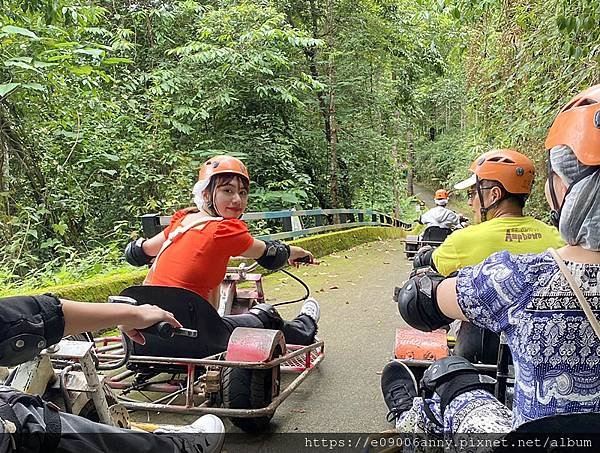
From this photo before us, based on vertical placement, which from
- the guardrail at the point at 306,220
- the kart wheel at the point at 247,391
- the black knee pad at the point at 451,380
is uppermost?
the black knee pad at the point at 451,380

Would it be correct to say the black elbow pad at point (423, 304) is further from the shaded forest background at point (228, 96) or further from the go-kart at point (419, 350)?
the shaded forest background at point (228, 96)

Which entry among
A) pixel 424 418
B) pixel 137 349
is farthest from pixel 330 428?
pixel 137 349

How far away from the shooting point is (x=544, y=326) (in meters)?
1.63

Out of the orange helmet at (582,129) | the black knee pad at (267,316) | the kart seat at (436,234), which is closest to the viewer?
the orange helmet at (582,129)

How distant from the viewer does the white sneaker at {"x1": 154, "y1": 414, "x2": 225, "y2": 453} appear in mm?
2184

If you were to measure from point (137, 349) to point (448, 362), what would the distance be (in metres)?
1.77

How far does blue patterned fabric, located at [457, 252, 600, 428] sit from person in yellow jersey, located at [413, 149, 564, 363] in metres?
1.13

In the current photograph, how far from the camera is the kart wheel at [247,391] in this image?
298 centimetres

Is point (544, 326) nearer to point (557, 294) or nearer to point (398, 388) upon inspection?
point (557, 294)

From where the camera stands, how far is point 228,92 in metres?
10.3

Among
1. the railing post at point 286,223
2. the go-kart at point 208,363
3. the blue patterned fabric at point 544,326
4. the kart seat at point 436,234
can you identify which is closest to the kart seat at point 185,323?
the go-kart at point 208,363

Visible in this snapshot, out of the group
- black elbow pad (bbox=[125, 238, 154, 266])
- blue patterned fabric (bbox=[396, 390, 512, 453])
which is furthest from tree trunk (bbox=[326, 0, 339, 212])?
blue patterned fabric (bbox=[396, 390, 512, 453])

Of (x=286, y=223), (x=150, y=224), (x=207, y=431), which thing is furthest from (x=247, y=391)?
(x=286, y=223)

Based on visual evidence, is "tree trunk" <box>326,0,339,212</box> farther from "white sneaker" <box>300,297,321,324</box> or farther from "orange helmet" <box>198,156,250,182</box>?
"orange helmet" <box>198,156,250,182</box>
